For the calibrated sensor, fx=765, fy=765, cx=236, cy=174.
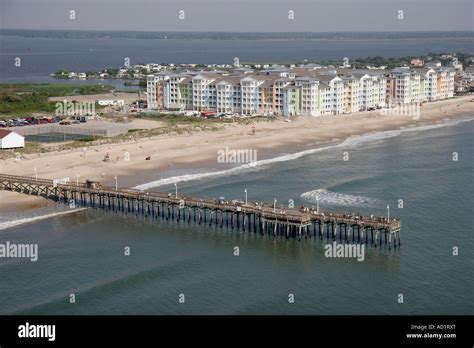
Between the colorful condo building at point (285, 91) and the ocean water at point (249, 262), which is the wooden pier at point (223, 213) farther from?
Answer: the colorful condo building at point (285, 91)

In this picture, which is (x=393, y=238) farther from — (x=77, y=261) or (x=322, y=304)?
(x=77, y=261)

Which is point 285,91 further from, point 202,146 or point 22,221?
point 22,221

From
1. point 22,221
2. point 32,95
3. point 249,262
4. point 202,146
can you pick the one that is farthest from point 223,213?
point 32,95

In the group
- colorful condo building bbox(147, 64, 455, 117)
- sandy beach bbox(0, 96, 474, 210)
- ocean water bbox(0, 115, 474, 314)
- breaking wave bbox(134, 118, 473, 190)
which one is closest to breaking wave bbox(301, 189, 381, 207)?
ocean water bbox(0, 115, 474, 314)

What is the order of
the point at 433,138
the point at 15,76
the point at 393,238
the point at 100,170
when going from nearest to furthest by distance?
the point at 393,238
the point at 100,170
the point at 433,138
the point at 15,76

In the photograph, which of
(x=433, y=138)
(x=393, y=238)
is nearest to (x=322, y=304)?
(x=393, y=238)
